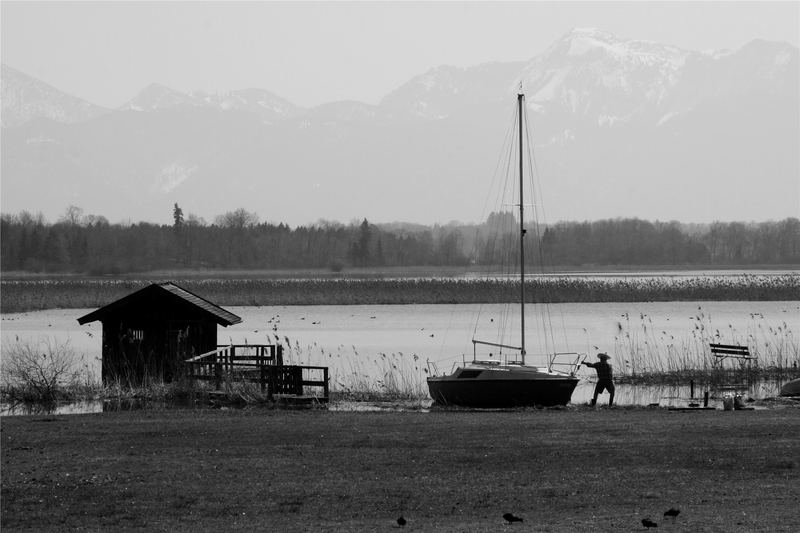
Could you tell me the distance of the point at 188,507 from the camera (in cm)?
1627

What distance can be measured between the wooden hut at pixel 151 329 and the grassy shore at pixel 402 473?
29.2 feet

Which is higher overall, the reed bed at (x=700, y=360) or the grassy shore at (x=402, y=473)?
the reed bed at (x=700, y=360)

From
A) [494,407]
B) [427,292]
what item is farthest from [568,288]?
[494,407]

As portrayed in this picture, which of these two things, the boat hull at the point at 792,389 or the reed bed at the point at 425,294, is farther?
the reed bed at the point at 425,294

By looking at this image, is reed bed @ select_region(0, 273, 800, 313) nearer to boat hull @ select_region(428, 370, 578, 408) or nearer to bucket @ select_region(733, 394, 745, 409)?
boat hull @ select_region(428, 370, 578, 408)

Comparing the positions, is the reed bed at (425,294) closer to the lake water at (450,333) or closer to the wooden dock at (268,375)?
the lake water at (450,333)

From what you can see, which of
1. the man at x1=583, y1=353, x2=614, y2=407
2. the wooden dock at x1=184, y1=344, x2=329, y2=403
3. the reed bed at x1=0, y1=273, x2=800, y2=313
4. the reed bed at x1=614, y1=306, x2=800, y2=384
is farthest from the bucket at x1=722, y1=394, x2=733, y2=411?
the reed bed at x1=0, y1=273, x2=800, y2=313

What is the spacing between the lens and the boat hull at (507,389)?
29844 mm

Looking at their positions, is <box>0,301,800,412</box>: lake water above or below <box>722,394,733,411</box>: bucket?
above

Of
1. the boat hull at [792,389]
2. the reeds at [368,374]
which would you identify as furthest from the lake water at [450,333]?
the boat hull at [792,389]

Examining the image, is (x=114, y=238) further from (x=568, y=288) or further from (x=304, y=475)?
(x=304, y=475)

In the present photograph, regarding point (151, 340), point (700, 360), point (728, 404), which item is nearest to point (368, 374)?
point (151, 340)

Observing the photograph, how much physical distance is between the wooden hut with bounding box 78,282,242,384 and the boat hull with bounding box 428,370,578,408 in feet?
26.7

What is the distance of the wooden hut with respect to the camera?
34.8 metres
